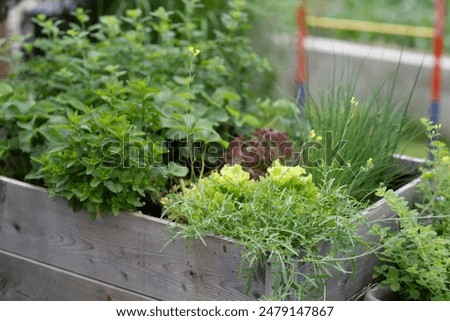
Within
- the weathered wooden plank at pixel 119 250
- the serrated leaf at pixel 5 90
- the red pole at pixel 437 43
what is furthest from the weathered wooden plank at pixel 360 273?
the red pole at pixel 437 43

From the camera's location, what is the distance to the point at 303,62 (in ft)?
17.2

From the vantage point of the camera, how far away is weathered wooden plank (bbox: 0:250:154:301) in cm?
248

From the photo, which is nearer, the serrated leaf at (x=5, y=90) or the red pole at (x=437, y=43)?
the serrated leaf at (x=5, y=90)

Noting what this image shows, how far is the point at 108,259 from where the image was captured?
2443mm

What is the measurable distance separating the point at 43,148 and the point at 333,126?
98 centimetres

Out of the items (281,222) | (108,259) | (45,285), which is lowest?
(45,285)

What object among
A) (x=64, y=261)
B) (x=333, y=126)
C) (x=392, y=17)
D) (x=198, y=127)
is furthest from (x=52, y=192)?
(x=392, y=17)

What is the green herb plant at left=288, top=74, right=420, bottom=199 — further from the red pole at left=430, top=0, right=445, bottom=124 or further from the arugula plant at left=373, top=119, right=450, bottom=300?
the red pole at left=430, top=0, right=445, bottom=124

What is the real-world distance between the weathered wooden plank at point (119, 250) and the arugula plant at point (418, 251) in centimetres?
42

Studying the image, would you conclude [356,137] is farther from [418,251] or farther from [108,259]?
[108,259]

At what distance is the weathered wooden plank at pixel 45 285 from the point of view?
2.48m

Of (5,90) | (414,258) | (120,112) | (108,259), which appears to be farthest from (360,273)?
(5,90)

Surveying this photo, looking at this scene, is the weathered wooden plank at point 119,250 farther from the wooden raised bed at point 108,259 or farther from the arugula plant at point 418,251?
the arugula plant at point 418,251

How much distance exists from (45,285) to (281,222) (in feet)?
3.18
